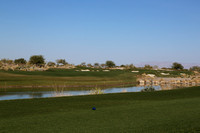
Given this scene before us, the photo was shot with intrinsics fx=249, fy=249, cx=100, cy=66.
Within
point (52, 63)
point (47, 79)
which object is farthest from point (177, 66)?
point (47, 79)

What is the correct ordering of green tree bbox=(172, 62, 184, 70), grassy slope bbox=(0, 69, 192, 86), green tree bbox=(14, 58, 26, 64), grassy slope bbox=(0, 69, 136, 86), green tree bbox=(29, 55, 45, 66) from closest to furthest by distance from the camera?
grassy slope bbox=(0, 69, 136, 86) < grassy slope bbox=(0, 69, 192, 86) < green tree bbox=(29, 55, 45, 66) < green tree bbox=(14, 58, 26, 64) < green tree bbox=(172, 62, 184, 70)

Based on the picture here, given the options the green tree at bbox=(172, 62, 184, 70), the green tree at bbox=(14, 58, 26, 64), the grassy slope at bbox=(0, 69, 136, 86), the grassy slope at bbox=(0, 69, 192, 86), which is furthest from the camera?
the green tree at bbox=(172, 62, 184, 70)

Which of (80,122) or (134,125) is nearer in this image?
(134,125)

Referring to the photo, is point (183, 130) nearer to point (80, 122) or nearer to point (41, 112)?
point (80, 122)

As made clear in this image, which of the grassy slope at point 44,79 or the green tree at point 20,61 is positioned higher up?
the green tree at point 20,61

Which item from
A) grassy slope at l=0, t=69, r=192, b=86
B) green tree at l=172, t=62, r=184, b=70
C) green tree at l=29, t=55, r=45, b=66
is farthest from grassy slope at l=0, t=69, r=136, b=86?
green tree at l=172, t=62, r=184, b=70

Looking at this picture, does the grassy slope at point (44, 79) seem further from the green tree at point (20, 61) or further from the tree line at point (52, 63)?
the green tree at point (20, 61)

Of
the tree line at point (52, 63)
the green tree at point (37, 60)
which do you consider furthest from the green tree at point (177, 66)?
the green tree at point (37, 60)

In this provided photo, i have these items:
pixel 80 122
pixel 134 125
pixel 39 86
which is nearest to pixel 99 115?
pixel 80 122

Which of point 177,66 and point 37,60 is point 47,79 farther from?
point 177,66

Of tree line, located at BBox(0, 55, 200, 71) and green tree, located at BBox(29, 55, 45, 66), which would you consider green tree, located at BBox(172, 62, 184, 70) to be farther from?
green tree, located at BBox(29, 55, 45, 66)

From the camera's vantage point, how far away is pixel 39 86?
3953cm

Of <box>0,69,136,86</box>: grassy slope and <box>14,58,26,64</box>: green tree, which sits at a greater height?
<box>14,58,26,64</box>: green tree

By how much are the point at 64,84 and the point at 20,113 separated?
104 feet
